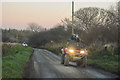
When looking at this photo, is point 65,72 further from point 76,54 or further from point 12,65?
point 76,54

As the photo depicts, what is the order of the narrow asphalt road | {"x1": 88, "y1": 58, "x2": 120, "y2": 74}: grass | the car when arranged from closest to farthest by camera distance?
the narrow asphalt road < {"x1": 88, "y1": 58, "x2": 120, "y2": 74}: grass < the car

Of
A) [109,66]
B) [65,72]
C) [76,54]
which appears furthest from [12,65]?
[109,66]

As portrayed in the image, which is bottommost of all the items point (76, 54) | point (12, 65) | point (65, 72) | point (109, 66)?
point (65, 72)

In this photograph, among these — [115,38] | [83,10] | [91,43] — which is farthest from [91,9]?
[115,38]

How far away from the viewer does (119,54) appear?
62.5ft

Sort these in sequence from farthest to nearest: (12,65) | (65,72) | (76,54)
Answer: (76,54)
(12,65)
(65,72)

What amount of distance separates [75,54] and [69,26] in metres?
33.9

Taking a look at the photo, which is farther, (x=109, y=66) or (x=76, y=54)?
(x=76, y=54)

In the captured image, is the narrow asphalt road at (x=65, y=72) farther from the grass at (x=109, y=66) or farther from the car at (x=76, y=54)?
the car at (x=76, y=54)

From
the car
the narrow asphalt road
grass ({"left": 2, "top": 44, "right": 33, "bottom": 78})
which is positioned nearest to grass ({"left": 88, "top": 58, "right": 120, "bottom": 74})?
the narrow asphalt road

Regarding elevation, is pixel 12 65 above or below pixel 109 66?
above

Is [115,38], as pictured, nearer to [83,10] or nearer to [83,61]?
[83,61]

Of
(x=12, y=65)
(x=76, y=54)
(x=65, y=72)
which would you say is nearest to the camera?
(x=65, y=72)

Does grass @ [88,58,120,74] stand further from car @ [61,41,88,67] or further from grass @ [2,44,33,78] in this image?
grass @ [2,44,33,78]
